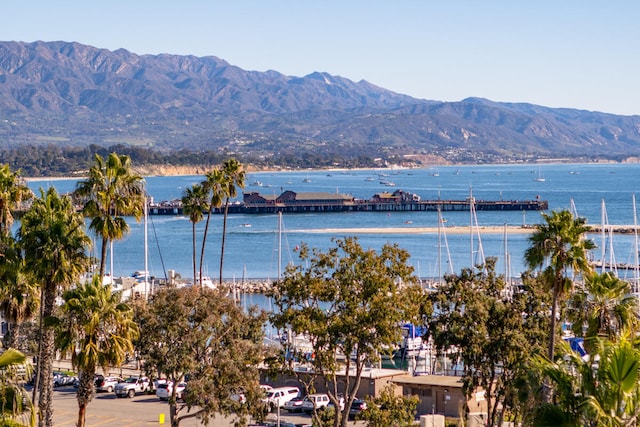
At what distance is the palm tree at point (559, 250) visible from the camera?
26625 mm

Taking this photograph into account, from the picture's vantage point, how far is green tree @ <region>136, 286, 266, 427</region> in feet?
92.1

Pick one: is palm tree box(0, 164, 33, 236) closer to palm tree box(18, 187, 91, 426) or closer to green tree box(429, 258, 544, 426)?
palm tree box(18, 187, 91, 426)

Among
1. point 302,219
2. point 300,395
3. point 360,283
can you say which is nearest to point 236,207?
point 302,219

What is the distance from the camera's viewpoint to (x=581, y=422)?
13.9 meters

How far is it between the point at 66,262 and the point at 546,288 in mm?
12336

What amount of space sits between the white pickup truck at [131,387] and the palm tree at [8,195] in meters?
11.2

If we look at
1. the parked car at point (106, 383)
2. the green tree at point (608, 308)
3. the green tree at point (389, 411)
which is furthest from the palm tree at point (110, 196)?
the parked car at point (106, 383)

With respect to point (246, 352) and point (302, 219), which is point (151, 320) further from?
point (302, 219)

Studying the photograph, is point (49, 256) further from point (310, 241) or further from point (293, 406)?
point (310, 241)

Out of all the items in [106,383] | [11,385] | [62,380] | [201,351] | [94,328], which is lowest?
[62,380]

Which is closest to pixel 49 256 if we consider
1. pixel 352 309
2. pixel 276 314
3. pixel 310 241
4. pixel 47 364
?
pixel 47 364

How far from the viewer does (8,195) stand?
3008cm

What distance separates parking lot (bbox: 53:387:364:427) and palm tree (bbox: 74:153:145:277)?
8193 millimetres

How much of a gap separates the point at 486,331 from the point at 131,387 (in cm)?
1625
